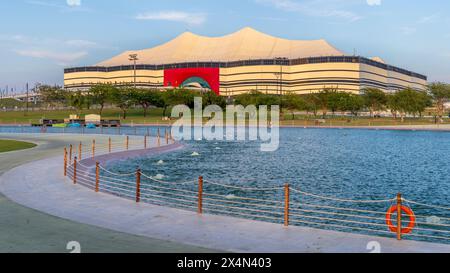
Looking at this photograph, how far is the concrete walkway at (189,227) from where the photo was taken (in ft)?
38.7

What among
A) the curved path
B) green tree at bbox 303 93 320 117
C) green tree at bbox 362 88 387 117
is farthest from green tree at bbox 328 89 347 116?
the curved path

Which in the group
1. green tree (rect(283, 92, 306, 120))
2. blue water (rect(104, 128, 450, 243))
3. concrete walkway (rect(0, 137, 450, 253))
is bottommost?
blue water (rect(104, 128, 450, 243))

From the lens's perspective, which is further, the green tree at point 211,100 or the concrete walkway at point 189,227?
the green tree at point 211,100

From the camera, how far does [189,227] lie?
45.3 feet

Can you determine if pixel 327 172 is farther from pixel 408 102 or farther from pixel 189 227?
pixel 408 102

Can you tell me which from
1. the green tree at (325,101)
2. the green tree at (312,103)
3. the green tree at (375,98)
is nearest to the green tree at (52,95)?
the green tree at (312,103)

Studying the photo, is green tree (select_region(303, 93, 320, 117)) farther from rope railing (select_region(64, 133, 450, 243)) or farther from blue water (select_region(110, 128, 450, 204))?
rope railing (select_region(64, 133, 450, 243))

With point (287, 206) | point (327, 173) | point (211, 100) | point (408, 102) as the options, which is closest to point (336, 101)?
point (408, 102)

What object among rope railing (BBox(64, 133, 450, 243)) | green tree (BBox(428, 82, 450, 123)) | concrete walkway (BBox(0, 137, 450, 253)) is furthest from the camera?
green tree (BBox(428, 82, 450, 123))

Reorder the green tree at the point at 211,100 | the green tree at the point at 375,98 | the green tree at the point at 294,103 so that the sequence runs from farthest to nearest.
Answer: the green tree at the point at 375,98 → the green tree at the point at 211,100 → the green tree at the point at 294,103

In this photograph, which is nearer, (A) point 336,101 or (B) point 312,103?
(A) point 336,101

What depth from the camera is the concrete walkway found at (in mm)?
11781

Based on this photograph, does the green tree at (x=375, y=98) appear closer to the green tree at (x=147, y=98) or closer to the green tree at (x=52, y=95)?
the green tree at (x=147, y=98)
